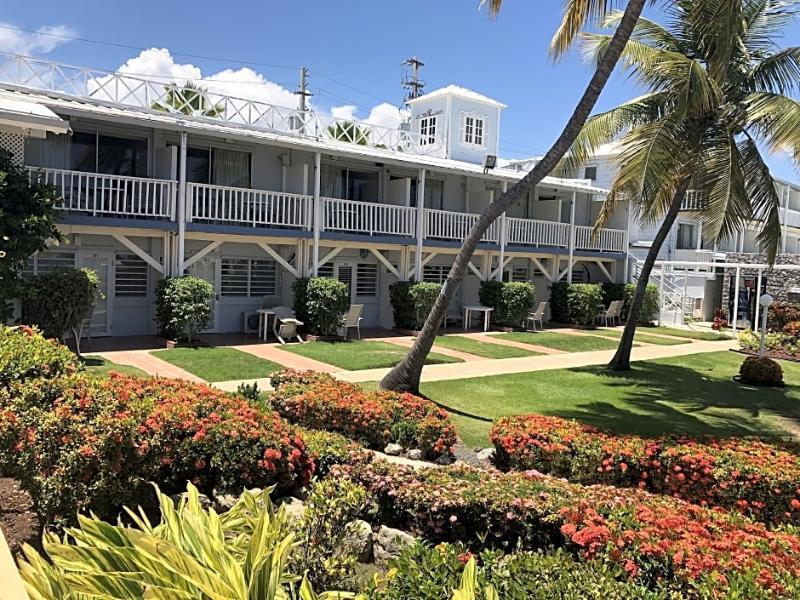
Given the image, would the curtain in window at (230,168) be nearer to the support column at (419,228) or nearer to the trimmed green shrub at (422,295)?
the support column at (419,228)

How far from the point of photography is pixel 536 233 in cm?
2389

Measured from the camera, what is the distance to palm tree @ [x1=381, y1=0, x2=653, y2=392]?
1017cm

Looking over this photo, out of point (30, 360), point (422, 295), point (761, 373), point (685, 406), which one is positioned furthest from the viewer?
point (422, 295)

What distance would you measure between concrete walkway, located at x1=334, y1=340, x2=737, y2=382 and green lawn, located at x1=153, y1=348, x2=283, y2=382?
1.63m

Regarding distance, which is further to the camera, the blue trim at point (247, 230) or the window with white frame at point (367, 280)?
the window with white frame at point (367, 280)

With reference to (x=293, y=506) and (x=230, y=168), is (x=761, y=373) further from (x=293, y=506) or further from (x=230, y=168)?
(x=230, y=168)

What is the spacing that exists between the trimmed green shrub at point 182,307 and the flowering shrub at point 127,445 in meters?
8.99

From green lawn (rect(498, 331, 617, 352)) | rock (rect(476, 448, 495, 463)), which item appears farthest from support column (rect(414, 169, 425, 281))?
rock (rect(476, 448, 495, 463))

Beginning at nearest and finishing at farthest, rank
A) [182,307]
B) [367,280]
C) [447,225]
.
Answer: [182,307] < [447,225] < [367,280]

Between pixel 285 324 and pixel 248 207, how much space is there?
3207 millimetres

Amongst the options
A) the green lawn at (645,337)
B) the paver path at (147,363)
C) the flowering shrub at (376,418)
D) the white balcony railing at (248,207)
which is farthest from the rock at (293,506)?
the green lawn at (645,337)

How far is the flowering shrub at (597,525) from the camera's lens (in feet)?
11.7

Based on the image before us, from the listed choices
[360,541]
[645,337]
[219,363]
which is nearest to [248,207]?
[219,363]

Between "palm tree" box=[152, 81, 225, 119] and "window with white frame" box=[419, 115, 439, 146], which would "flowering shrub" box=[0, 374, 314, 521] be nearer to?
"palm tree" box=[152, 81, 225, 119]
